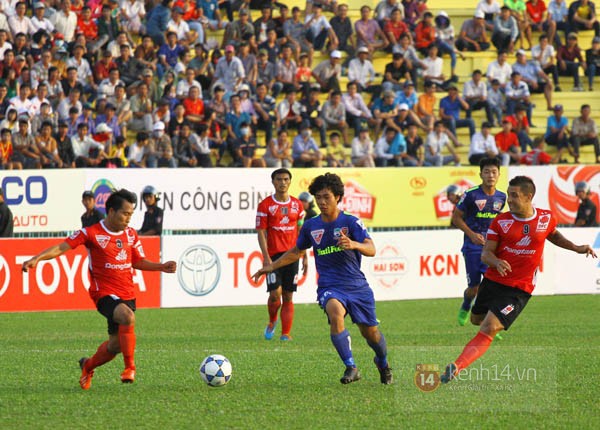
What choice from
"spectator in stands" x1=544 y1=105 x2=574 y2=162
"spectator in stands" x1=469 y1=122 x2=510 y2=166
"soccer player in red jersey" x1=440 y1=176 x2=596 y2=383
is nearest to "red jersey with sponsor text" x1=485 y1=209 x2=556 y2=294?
"soccer player in red jersey" x1=440 y1=176 x2=596 y2=383

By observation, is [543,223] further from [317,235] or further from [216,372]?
[216,372]

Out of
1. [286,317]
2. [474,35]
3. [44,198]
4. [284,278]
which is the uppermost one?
[474,35]

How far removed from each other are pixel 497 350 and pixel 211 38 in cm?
1556

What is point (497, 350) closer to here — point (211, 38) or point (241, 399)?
point (241, 399)

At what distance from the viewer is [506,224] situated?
10.1 meters

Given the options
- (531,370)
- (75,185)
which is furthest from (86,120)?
(531,370)

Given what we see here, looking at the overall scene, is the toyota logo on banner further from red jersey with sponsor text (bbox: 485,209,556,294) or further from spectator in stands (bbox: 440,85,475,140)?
red jersey with sponsor text (bbox: 485,209,556,294)

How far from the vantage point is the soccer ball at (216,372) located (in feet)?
33.9

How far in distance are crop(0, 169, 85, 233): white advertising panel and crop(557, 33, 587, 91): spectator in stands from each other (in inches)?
523

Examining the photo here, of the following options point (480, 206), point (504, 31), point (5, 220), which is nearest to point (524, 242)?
point (480, 206)

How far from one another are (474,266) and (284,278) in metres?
2.71

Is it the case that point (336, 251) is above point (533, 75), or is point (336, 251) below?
below

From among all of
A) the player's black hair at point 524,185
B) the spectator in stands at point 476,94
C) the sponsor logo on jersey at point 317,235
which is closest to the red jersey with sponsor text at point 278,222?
the sponsor logo on jersey at point 317,235

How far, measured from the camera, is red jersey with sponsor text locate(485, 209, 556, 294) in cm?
1005
